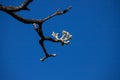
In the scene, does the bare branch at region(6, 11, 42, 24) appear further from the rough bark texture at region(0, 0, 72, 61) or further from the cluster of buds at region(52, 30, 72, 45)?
the cluster of buds at region(52, 30, 72, 45)

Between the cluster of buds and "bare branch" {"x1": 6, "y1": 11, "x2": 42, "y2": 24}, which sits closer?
"bare branch" {"x1": 6, "y1": 11, "x2": 42, "y2": 24}

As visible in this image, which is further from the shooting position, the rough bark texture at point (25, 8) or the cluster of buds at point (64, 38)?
the cluster of buds at point (64, 38)

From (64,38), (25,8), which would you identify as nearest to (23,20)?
(25,8)

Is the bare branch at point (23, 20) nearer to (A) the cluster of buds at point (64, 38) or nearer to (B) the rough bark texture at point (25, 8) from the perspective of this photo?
(B) the rough bark texture at point (25, 8)

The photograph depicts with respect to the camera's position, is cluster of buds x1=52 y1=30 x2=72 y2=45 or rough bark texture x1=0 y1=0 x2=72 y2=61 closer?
rough bark texture x1=0 y1=0 x2=72 y2=61

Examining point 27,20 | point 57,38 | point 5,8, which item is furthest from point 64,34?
point 5,8

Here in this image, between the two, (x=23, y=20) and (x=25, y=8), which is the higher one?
(x=25, y=8)

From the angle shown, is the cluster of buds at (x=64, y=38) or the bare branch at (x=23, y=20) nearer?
the bare branch at (x=23, y=20)

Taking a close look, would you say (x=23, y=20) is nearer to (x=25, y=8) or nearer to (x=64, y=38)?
(x=25, y=8)

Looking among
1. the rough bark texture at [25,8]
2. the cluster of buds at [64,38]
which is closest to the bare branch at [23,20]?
the rough bark texture at [25,8]

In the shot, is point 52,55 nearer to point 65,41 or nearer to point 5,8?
point 65,41

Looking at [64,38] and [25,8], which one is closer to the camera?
[25,8]

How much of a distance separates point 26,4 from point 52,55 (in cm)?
184

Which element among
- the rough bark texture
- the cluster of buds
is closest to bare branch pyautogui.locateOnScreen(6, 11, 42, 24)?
the rough bark texture
